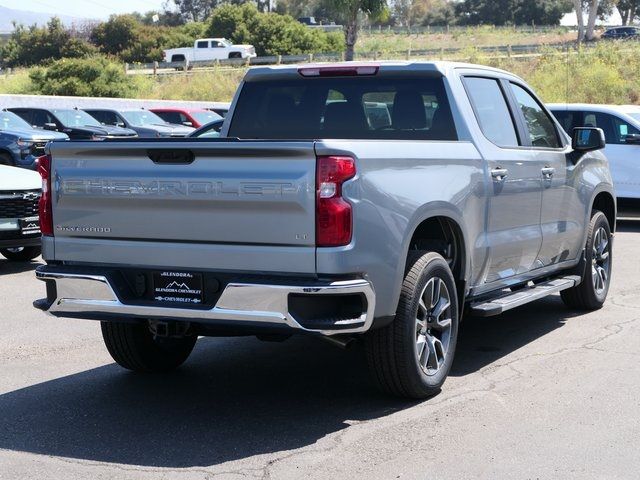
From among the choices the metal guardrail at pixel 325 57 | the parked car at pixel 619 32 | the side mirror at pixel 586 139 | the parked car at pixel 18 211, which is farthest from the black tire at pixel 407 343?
the parked car at pixel 619 32

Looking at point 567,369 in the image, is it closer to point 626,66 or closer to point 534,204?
point 534,204

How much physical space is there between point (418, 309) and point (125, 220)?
1.74m

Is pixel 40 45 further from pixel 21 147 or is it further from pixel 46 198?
pixel 46 198

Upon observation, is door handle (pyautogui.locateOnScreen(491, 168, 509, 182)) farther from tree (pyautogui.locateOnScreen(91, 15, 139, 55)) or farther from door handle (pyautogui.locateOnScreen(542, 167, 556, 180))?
tree (pyautogui.locateOnScreen(91, 15, 139, 55))

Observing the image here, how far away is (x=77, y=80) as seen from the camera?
155ft

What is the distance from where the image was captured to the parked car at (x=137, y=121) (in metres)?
28.4

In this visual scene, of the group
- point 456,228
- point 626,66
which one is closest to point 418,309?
point 456,228

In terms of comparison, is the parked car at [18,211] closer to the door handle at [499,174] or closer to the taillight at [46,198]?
the taillight at [46,198]

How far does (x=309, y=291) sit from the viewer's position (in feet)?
17.7

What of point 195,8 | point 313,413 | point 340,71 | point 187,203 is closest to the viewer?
point 187,203

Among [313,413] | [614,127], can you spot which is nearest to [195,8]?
[614,127]

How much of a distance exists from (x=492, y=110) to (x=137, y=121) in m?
22.5

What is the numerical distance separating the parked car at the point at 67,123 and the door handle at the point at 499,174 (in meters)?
19.4

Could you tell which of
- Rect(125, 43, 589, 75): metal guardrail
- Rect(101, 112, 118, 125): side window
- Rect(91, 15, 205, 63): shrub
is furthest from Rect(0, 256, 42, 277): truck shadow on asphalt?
Rect(91, 15, 205, 63): shrub
